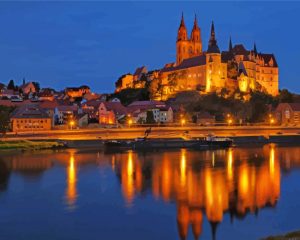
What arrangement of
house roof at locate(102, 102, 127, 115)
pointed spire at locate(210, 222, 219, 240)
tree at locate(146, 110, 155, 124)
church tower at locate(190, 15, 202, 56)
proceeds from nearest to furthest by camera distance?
pointed spire at locate(210, 222, 219, 240), tree at locate(146, 110, 155, 124), house roof at locate(102, 102, 127, 115), church tower at locate(190, 15, 202, 56)

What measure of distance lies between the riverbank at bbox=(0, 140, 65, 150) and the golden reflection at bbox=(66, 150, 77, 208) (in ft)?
42.1

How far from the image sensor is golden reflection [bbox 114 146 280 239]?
65.9ft

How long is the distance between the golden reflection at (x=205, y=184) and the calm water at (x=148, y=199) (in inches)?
1.6

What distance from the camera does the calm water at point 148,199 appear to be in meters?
17.2

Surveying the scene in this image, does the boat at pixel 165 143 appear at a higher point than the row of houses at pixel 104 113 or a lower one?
lower

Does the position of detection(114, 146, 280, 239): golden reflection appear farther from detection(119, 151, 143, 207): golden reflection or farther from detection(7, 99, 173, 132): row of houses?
detection(7, 99, 173, 132): row of houses

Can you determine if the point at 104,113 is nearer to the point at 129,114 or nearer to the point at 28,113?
the point at 129,114

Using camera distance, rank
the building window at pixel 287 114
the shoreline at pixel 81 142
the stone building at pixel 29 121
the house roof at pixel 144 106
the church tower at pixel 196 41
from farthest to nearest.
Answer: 1. the church tower at pixel 196 41
2. the house roof at pixel 144 106
3. the building window at pixel 287 114
4. the stone building at pixel 29 121
5. the shoreline at pixel 81 142

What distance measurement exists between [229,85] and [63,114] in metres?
34.2

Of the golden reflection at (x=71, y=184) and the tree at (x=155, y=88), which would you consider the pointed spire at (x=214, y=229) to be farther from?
the tree at (x=155, y=88)

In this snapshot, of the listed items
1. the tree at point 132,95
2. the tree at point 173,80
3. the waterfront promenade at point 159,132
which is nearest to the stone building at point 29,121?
the waterfront promenade at point 159,132

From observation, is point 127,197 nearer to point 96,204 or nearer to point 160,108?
point 96,204

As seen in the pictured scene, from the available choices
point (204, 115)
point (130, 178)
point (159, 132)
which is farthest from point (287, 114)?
point (130, 178)

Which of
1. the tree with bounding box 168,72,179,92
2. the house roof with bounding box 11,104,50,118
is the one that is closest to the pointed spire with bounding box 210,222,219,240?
the house roof with bounding box 11,104,50,118
